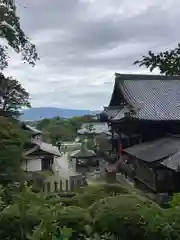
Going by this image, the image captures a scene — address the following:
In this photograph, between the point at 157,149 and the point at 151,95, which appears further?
the point at 151,95

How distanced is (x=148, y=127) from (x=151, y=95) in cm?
221

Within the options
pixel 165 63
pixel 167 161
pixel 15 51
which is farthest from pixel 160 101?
pixel 165 63

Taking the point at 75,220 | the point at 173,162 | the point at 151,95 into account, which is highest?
the point at 151,95

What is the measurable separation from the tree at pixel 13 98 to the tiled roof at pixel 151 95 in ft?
17.3

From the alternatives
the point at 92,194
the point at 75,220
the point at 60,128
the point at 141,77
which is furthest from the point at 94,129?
the point at 75,220

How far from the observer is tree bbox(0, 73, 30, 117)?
10594mm

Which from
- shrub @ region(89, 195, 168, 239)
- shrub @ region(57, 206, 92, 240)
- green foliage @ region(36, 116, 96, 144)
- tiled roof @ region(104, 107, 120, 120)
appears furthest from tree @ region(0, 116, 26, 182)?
green foliage @ region(36, 116, 96, 144)

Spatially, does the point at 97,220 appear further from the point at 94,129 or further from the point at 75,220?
the point at 94,129

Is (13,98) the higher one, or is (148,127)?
(13,98)

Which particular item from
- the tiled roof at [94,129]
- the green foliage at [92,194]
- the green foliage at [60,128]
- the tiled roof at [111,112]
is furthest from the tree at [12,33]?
the tiled roof at [94,129]

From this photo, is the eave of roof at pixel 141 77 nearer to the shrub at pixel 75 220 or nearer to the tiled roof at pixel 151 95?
the tiled roof at pixel 151 95

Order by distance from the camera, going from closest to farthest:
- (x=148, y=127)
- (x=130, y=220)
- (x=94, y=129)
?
(x=130, y=220), (x=148, y=127), (x=94, y=129)

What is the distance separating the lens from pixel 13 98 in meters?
13.1

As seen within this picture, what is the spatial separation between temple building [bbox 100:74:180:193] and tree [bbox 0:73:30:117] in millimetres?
4901
